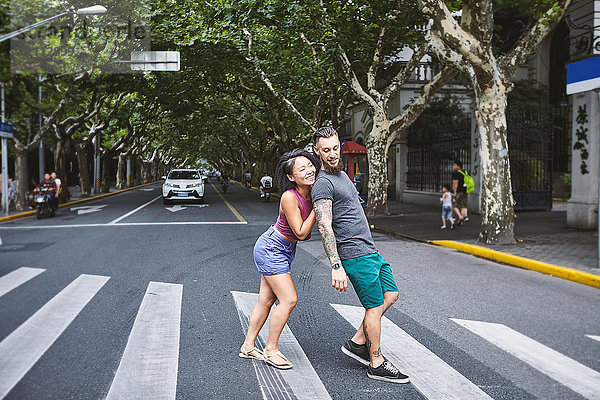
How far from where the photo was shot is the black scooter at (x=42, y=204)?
15.7 m

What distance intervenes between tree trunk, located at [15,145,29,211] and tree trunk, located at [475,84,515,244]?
52.7ft

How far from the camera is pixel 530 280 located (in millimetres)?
7215

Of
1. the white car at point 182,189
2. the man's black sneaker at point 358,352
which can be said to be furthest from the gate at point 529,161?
the man's black sneaker at point 358,352

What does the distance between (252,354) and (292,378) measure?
0.48 metres

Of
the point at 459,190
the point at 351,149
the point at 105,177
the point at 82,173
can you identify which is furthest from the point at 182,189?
the point at 105,177

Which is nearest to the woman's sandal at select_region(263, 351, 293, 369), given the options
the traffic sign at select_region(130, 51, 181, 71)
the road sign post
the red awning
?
the road sign post

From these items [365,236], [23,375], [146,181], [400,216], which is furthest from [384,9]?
[146,181]

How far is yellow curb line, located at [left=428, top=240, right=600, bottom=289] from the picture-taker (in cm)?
702

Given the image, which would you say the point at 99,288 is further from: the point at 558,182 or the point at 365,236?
the point at 558,182

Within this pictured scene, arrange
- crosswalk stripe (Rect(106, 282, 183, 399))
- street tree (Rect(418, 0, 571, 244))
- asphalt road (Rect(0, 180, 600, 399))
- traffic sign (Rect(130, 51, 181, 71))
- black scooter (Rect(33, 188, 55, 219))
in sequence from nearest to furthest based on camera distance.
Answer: asphalt road (Rect(0, 180, 600, 399))
crosswalk stripe (Rect(106, 282, 183, 399))
street tree (Rect(418, 0, 571, 244))
black scooter (Rect(33, 188, 55, 219))
traffic sign (Rect(130, 51, 181, 71))

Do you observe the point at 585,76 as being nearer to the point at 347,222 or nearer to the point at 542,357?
the point at 542,357

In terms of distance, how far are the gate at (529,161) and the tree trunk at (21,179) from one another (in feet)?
56.3

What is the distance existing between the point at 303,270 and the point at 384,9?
1193 centimetres

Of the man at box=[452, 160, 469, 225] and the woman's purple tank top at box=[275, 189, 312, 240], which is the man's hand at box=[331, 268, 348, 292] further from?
the man at box=[452, 160, 469, 225]
